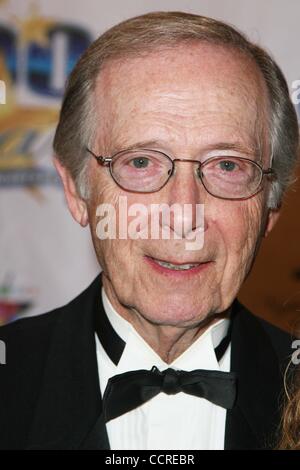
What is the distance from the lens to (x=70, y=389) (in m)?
1.54

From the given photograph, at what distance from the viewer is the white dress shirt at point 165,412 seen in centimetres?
154

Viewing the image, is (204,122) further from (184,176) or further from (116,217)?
(116,217)

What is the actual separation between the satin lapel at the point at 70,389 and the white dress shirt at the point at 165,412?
4 cm

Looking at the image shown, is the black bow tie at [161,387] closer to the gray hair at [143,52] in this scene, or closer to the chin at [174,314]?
the chin at [174,314]

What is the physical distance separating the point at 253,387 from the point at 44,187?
1145 millimetres

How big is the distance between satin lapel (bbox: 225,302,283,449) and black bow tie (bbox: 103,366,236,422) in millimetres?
48

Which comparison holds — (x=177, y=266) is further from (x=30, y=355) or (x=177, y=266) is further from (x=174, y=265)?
(x=30, y=355)

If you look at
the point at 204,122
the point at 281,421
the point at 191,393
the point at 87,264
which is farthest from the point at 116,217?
the point at 87,264

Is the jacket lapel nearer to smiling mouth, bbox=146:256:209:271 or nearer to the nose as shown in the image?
smiling mouth, bbox=146:256:209:271

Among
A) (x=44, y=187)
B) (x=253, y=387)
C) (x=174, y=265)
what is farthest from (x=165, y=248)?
(x=44, y=187)

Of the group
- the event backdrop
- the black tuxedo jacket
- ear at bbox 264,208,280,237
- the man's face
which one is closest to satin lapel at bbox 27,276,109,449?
the black tuxedo jacket

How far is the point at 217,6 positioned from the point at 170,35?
952mm

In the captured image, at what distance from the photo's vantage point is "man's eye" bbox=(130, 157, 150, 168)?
4.88 feet

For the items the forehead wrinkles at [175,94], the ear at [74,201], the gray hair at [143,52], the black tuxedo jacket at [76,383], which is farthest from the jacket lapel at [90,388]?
the forehead wrinkles at [175,94]
